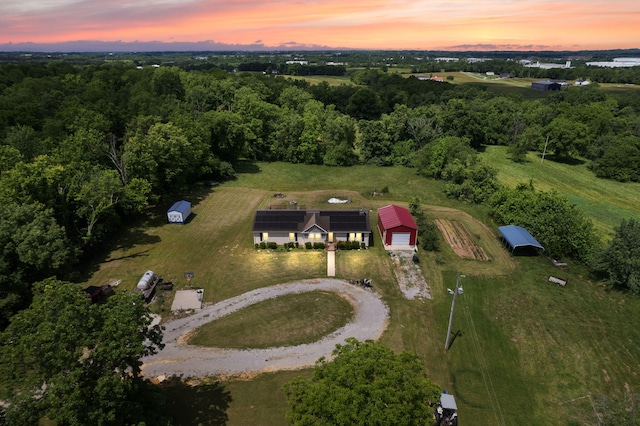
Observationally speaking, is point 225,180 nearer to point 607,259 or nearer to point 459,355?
point 459,355

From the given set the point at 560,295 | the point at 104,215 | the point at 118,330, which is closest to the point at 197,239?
the point at 104,215

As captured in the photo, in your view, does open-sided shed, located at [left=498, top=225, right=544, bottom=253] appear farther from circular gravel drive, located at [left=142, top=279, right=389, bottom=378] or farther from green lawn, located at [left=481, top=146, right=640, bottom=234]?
circular gravel drive, located at [left=142, top=279, right=389, bottom=378]

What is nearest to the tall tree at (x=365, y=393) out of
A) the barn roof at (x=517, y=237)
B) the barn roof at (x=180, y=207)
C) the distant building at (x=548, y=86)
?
the barn roof at (x=517, y=237)

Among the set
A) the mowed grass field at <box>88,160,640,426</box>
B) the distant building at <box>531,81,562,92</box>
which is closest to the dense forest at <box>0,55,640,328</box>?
the mowed grass field at <box>88,160,640,426</box>

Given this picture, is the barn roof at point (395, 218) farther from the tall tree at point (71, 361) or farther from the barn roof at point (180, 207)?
the tall tree at point (71, 361)

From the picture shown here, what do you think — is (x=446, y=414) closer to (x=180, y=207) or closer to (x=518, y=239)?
(x=518, y=239)

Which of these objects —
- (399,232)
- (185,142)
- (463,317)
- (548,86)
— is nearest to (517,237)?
(399,232)
